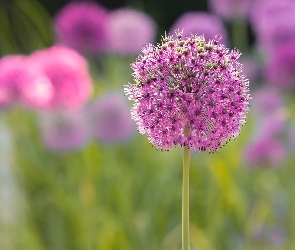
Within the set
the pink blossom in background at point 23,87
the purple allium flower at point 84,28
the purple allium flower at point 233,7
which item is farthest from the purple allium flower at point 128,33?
the pink blossom in background at point 23,87

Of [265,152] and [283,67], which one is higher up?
[283,67]

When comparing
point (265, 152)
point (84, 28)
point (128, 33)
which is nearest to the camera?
point (265, 152)

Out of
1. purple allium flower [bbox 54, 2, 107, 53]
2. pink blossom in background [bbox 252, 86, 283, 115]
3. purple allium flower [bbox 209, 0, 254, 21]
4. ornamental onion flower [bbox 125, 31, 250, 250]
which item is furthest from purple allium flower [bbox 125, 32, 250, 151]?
purple allium flower [bbox 209, 0, 254, 21]

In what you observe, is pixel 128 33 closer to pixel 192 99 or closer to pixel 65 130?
pixel 65 130

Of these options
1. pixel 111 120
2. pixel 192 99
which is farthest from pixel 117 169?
pixel 192 99

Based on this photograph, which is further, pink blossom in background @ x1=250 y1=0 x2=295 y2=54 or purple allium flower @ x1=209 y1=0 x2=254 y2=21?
purple allium flower @ x1=209 y1=0 x2=254 y2=21

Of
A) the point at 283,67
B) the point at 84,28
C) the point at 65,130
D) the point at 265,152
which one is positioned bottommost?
the point at 265,152

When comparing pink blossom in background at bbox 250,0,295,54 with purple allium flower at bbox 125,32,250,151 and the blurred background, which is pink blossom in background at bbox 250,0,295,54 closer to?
the blurred background
